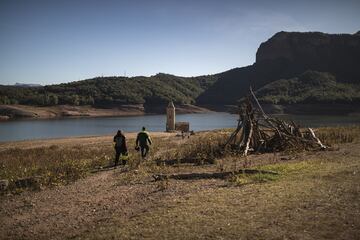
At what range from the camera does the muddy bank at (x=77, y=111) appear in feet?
289

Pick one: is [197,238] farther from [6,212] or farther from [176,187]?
[6,212]

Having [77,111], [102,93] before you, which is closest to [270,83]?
[102,93]

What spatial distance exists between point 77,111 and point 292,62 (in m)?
73.3

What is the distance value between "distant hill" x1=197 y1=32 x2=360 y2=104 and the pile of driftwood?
102 metres

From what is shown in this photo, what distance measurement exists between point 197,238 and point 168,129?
32.2m

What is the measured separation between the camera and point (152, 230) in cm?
712

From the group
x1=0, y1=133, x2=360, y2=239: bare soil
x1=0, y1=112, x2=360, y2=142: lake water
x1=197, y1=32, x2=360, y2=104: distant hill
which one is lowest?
x1=0, y1=112, x2=360, y2=142: lake water

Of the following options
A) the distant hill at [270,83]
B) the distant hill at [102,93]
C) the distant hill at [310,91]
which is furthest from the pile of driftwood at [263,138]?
the distant hill at [102,93]

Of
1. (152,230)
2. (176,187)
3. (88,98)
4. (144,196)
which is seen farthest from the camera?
(88,98)

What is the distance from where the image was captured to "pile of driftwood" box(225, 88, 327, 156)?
17.0 metres

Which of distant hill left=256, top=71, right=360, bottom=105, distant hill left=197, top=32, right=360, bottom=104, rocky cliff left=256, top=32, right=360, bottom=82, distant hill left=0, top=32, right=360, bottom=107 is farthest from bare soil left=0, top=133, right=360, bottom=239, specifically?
rocky cliff left=256, top=32, right=360, bottom=82

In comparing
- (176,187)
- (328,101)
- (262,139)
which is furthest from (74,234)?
(328,101)

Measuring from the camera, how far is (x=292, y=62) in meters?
135

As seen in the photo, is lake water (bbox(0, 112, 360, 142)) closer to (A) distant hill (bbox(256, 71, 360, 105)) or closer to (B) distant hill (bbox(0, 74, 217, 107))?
(A) distant hill (bbox(256, 71, 360, 105))
